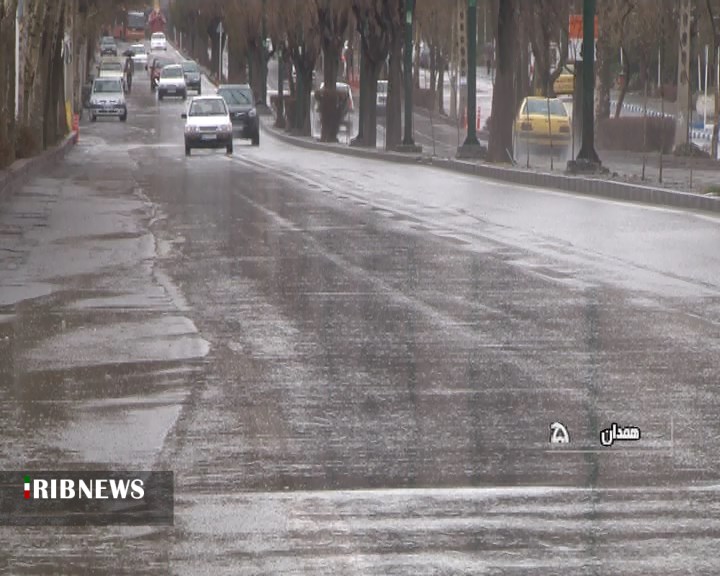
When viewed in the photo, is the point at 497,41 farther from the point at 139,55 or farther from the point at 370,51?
the point at 139,55

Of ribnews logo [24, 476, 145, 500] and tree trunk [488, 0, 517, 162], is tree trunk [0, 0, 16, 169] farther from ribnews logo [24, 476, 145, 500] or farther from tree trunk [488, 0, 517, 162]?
ribnews logo [24, 476, 145, 500]

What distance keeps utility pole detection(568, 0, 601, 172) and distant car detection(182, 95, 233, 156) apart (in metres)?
17.9

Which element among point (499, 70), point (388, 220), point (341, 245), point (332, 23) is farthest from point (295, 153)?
point (341, 245)

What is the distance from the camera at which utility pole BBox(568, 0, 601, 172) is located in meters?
37.2

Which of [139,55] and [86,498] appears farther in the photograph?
[139,55]

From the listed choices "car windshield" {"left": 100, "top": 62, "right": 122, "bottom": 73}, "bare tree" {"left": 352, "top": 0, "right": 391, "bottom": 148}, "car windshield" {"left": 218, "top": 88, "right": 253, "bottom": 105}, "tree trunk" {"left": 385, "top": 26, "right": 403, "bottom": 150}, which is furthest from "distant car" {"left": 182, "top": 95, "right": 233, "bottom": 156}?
"car windshield" {"left": 100, "top": 62, "right": 122, "bottom": 73}

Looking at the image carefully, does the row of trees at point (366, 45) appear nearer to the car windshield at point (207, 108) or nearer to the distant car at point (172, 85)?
the car windshield at point (207, 108)

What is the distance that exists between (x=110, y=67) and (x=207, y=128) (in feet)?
211

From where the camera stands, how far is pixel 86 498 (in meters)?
8.42

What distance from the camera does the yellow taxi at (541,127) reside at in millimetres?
54303

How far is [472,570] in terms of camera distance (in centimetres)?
710

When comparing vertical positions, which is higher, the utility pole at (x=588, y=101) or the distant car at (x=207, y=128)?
the utility pole at (x=588, y=101)

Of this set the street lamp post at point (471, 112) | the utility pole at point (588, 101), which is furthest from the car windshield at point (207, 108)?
the utility pole at point (588, 101)

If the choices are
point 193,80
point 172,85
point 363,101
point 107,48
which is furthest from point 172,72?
point 107,48
